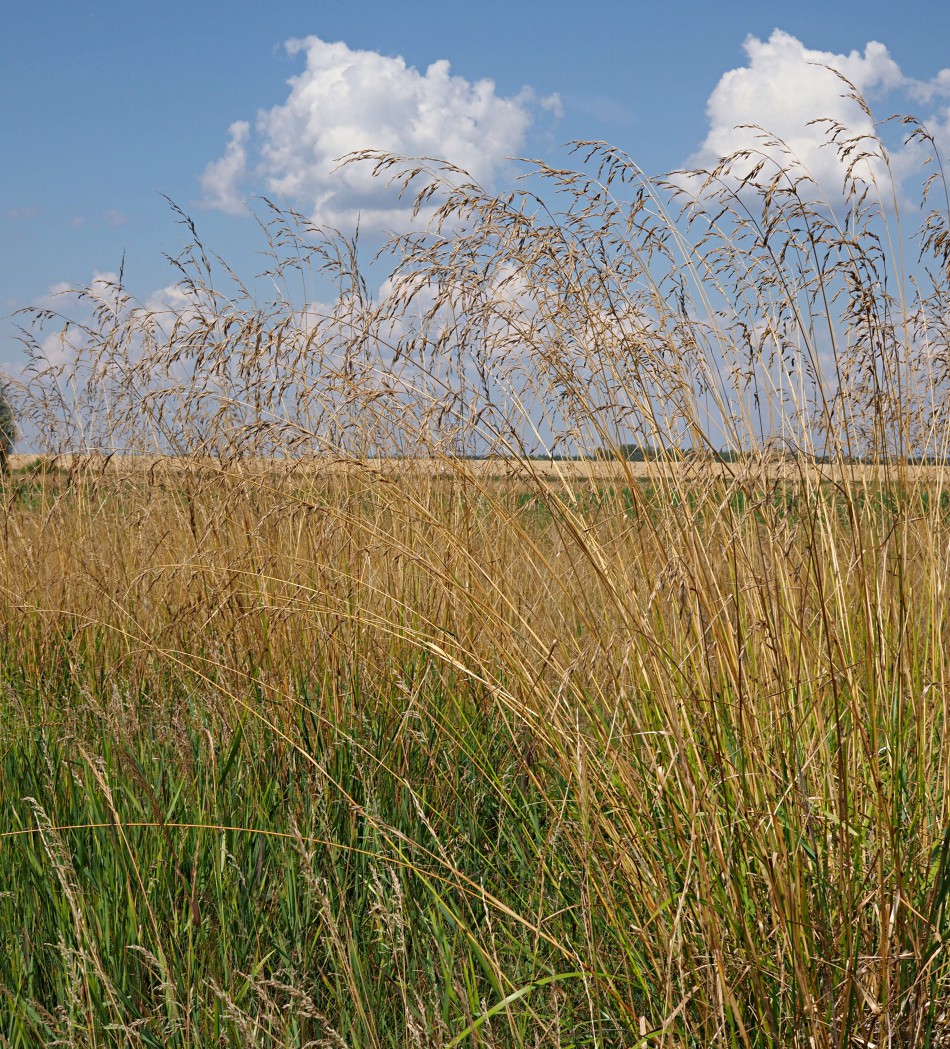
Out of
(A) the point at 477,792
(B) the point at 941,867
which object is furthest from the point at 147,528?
(B) the point at 941,867

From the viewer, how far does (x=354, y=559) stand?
292cm

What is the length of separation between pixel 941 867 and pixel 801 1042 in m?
0.34

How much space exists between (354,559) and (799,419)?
1.42 meters

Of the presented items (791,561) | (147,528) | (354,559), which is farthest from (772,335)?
(147,528)

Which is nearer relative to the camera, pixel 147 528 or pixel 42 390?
pixel 147 528

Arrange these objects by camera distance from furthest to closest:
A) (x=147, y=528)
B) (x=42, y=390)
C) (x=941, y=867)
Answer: (x=42, y=390) → (x=147, y=528) → (x=941, y=867)

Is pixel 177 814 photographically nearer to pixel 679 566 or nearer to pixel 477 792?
pixel 477 792

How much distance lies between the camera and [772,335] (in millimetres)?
2186

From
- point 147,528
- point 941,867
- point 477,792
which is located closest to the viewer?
point 941,867

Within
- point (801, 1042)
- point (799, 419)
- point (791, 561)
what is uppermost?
point (799, 419)

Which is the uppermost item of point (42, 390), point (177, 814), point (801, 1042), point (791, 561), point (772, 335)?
point (42, 390)

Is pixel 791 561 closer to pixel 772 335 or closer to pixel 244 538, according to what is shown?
pixel 772 335

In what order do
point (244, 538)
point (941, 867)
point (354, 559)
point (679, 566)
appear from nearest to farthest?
point (941, 867) → point (679, 566) → point (354, 559) → point (244, 538)

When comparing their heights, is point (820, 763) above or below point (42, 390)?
below
